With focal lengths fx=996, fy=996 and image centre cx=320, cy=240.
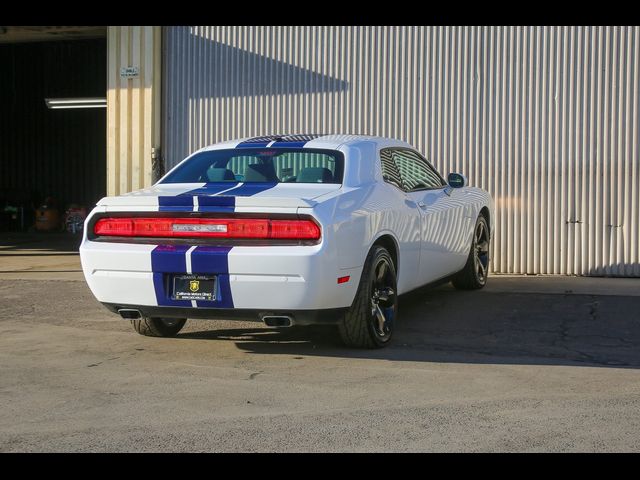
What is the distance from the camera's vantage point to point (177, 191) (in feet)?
22.2

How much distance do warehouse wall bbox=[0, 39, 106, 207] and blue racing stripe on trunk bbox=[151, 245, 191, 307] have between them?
65.4 ft

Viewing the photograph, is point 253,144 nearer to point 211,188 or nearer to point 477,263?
point 211,188

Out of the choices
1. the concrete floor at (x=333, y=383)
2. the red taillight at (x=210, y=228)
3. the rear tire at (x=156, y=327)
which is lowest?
the concrete floor at (x=333, y=383)

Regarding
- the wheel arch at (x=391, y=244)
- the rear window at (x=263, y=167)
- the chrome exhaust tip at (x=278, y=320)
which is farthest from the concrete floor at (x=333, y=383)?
the rear window at (x=263, y=167)

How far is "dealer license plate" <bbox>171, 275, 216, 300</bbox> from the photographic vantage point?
616cm

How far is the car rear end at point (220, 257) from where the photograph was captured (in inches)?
237

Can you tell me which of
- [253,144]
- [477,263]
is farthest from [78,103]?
[253,144]

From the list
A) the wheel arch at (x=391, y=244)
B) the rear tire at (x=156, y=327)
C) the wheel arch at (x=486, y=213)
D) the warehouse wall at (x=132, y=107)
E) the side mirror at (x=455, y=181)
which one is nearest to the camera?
the wheel arch at (x=391, y=244)

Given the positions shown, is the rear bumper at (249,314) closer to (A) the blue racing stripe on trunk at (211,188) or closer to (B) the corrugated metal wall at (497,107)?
(A) the blue racing stripe on trunk at (211,188)

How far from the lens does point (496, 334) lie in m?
7.43

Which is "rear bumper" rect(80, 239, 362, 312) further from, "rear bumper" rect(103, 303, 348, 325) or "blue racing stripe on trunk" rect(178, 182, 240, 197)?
"blue racing stripe on trunk" rect(178, 182, 240, 197)

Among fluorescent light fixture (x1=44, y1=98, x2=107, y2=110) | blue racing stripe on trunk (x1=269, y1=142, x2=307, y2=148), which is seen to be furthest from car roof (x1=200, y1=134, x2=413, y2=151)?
fluorescent light fixture (x1=44, y1=98, x2=107, y2=110)

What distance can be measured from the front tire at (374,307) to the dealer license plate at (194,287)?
935mm
